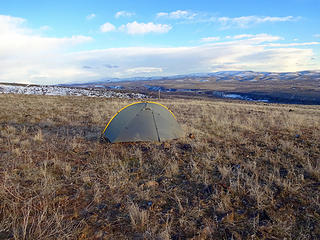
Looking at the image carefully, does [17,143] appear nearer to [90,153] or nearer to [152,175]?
[90,153]

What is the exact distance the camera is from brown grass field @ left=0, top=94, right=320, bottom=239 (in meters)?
2.96

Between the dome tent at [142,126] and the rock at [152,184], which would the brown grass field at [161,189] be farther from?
the dome tent at [142,126]

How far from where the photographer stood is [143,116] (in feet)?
23.3

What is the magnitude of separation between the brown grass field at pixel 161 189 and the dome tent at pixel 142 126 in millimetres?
383

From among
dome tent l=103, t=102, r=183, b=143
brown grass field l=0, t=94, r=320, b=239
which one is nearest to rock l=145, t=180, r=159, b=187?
brown grass field l=0, t=94, r=320, b=239

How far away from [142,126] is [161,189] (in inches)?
126

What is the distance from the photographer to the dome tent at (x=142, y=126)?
681 centimetres

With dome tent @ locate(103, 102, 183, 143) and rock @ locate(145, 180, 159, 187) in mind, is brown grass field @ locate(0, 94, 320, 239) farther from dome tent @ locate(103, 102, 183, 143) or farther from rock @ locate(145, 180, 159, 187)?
dome tent @ locate(103, 102, 183, 143)

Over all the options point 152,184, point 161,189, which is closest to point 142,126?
point 152,184

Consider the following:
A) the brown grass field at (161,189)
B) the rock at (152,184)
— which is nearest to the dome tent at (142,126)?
the brown grass field at (161,189)

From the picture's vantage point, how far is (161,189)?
4059 millimetres

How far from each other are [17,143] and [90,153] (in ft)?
9.00

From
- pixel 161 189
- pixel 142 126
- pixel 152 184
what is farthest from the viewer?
pixel 142 126

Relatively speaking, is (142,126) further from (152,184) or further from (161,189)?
(161,189)
